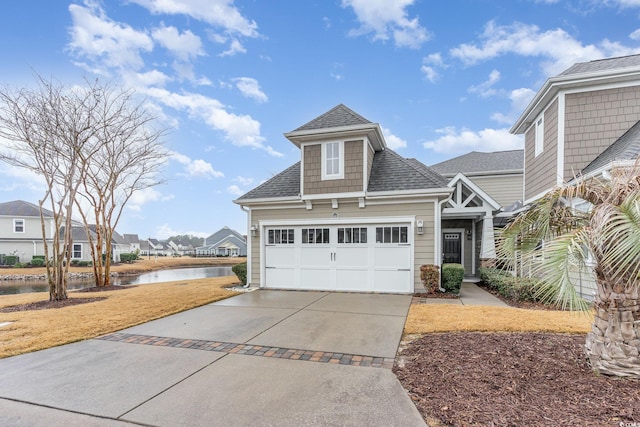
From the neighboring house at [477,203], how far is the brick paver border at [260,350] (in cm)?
715

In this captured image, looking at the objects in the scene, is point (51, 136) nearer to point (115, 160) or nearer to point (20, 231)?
point (115, 160)

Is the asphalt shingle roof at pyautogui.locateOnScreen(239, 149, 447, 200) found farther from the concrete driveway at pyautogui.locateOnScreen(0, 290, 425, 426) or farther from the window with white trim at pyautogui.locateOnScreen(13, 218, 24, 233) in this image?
the window with white trim at pyautogui.locateOnScreen(13, 218, 24, 233)

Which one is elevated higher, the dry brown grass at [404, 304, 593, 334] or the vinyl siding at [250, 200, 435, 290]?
the vinyl siding at [250, 200, 435, 290]

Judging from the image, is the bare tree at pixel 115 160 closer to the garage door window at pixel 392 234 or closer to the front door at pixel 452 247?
the garage door window at pixel 392 234

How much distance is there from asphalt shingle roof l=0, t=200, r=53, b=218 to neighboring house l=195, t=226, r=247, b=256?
2198cm

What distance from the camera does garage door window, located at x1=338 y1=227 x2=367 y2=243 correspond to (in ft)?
29.6

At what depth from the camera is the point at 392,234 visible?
881 centimetres

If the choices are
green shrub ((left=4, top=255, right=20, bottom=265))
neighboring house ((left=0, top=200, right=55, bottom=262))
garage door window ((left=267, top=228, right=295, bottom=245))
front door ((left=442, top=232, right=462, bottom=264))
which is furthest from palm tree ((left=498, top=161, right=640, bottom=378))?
green shrub ((left=4, top=255, right=20, bottom=265))

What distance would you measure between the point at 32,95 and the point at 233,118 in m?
9.14

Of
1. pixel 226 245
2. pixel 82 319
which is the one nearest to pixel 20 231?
pixel 226 245

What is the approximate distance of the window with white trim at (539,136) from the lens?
365 inches

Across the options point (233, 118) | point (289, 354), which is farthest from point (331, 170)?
point (233, 118)

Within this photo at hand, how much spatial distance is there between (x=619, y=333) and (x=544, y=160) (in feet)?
25.2

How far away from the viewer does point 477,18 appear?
970cm
